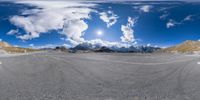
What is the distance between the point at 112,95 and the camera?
45.4 feet

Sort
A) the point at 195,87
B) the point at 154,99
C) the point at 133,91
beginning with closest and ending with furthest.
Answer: the point at 154,99 < the point at 133,91 < the point at 195,87

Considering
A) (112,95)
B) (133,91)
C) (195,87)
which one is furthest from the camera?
(195,87)

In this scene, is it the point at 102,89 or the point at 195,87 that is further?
the point at 195,87

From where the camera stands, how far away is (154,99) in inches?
511

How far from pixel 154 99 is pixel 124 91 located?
204 cm

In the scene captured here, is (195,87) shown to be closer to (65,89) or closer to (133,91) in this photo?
(133,91)

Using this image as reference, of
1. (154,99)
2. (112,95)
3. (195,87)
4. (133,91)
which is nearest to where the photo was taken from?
(154,99)

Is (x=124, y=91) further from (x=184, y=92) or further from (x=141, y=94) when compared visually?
(x=184, y=92)

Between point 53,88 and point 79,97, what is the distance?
8.43 ft

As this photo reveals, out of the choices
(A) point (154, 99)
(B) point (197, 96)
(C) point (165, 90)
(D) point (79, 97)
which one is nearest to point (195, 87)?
(C) point (165, 90)

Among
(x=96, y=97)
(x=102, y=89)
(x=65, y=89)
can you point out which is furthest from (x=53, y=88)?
(x=96, y=97)

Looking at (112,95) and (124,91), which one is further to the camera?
(124,91)

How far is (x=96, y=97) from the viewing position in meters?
13.2

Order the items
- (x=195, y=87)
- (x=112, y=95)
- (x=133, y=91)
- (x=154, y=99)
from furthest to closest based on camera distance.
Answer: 1. (x=195, y=87)
2. (x=133, y=91)
3. (x=112, y=95)
4. (x=154, y=99)
